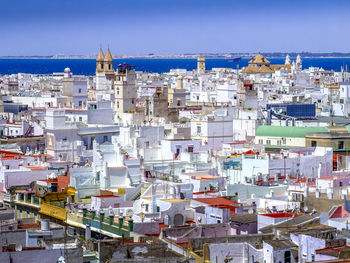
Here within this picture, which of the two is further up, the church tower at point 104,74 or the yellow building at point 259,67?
the church tower at point 104,74

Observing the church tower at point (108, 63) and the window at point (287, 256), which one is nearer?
the window at point (287, 256)

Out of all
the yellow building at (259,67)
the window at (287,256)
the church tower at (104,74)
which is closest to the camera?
the window at (287,256)

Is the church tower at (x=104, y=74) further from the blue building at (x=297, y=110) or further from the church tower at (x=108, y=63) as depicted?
the blue building at (x=297, y=110)

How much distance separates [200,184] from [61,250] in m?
15.3

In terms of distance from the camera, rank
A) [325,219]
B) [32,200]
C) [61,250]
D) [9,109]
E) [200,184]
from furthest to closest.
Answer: [9,109], [200,184], [32,200], [325,219], [61,250]

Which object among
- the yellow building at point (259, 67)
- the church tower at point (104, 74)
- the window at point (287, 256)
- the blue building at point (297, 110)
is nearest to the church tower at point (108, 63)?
the church tower at point (104, 74)

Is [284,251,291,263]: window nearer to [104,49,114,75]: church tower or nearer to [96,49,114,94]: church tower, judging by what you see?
[96,49,114,94]: church tower

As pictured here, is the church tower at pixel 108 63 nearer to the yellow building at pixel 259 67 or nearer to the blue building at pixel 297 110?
the yellow building at pixel 259 67

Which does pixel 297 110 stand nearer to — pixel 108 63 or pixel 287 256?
pixel 287 256

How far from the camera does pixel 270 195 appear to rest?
31.4 meters

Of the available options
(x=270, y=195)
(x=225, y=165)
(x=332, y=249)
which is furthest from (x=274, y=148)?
(x=332, y=249)

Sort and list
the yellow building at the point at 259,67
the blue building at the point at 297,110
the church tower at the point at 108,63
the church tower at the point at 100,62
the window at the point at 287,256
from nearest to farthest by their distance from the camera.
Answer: the window at the point at 287,256
the blue building at the point at 297,110
the church tower at the point at 108,63
the church tower at the point at 100,62
the yellow building at the point at 259,67

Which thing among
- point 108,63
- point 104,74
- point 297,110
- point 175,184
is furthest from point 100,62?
point 175,184

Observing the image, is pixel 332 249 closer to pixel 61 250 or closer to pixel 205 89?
pixel 61 250
